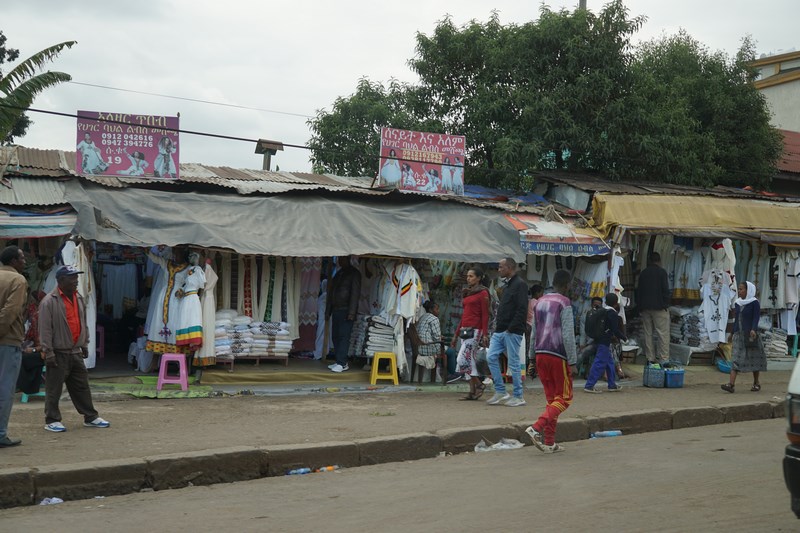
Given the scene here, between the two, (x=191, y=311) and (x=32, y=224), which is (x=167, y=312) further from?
(x=32, y=224)

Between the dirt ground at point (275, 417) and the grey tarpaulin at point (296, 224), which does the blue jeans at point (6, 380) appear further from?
the grey tarpaulin at point (296, 224)

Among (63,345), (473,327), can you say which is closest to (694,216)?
(473,327)

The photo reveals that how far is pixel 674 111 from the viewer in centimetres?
1795

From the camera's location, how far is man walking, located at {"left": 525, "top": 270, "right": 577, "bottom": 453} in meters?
8.23

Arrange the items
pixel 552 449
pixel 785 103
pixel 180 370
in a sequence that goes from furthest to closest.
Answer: pixel 785 103 < pixel 180 370 < pixel 552 449

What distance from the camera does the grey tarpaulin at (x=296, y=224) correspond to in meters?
11.5

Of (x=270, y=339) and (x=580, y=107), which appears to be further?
(x=580, y=107)

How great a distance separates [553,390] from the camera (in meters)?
8.29

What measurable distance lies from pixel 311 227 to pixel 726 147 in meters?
12.3

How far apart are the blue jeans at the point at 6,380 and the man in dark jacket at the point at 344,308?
6.21m

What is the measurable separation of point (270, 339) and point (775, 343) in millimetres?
10089

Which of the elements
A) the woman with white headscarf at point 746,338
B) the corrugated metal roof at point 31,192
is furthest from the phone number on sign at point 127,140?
the woman with white headscarf at point 746,338

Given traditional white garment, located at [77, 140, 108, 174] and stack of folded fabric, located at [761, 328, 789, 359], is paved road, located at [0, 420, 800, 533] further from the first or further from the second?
stack of folded fabric, located at [761, 328, 789, 359]

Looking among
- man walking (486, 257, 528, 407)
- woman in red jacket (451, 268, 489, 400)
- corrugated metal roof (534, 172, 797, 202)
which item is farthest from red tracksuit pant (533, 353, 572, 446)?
corrugated metal roof (534, 172, 797, 202)
